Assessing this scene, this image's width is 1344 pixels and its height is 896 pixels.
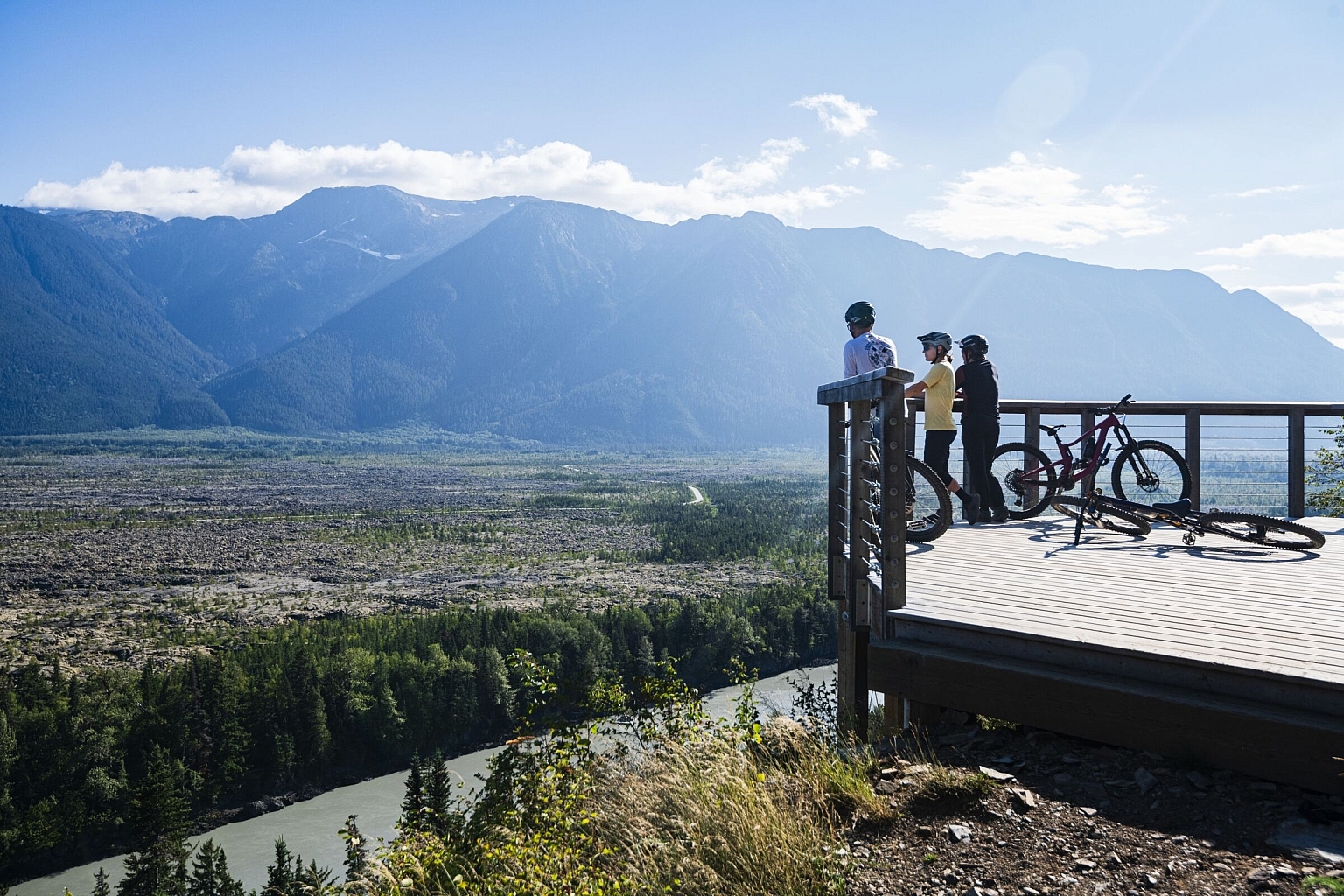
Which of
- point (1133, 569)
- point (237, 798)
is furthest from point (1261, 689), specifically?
point (237, 798)

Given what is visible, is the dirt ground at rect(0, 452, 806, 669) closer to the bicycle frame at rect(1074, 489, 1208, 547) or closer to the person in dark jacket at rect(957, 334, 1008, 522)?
the person in dark jacket at rect(957, 334, 1008, 522)

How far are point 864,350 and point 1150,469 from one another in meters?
3.75

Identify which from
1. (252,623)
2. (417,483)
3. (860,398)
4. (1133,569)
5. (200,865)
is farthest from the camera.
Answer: (417,483)

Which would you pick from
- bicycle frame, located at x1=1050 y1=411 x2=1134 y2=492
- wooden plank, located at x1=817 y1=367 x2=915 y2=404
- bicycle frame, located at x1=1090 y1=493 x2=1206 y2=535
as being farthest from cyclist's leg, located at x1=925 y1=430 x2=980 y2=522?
wooden plank, located at x1=817 y1=367 x2=915 y2=404

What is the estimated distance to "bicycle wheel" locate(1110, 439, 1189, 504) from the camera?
9.51 meters

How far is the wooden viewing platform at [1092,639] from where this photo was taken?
4082mm

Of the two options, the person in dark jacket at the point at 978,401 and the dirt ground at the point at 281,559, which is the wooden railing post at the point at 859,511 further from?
the dirt ground at the point at 281,559

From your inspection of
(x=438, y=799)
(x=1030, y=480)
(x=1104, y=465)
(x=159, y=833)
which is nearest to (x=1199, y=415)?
(x=1104, y=465)

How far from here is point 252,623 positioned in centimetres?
7419

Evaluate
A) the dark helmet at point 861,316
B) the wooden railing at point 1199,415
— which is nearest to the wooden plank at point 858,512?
the dark helmet at point 861,316

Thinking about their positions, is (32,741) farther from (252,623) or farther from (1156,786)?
(1156,786)

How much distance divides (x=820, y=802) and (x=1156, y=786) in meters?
1.43

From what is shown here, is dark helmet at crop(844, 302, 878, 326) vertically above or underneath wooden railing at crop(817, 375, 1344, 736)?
above

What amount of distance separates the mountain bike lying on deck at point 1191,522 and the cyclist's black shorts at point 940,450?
106cm
